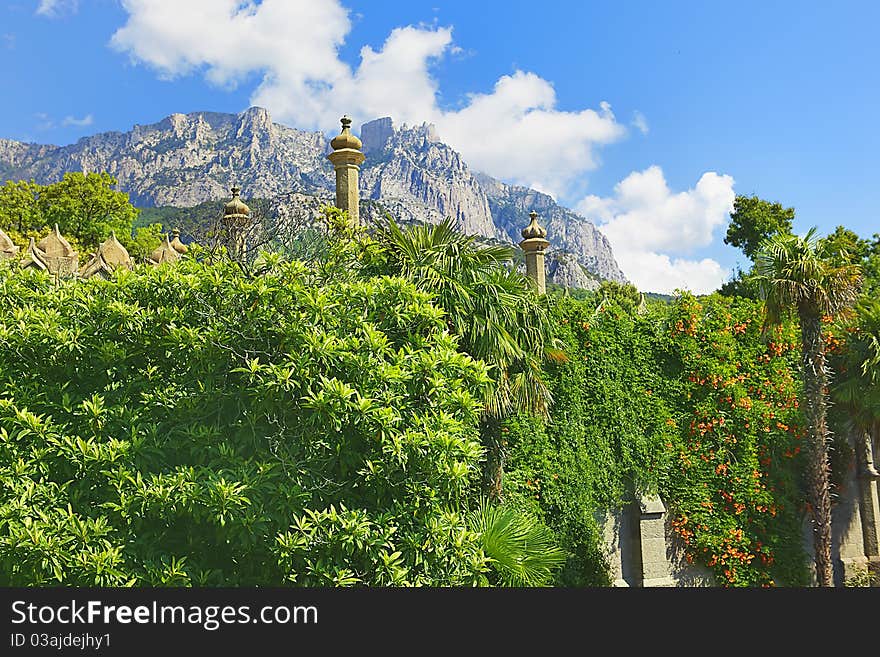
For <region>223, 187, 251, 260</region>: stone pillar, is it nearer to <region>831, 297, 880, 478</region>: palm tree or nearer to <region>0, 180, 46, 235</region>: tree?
<region>831, 297, 880, 478</region>: palm tree

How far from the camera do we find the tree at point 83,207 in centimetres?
3394

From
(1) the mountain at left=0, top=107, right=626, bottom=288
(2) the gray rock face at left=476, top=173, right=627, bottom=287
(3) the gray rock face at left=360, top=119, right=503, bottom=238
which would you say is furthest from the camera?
(2) the gray rock face at left=476, top=173, right=627, bottom=287

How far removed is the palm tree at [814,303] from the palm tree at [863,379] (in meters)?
0.76

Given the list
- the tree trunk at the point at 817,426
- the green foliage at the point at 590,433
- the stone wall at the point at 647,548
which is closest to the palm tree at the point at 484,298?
the green foliage at the point at 590,433

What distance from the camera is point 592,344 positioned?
11.4m

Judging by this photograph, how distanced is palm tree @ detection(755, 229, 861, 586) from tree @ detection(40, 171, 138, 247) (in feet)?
100

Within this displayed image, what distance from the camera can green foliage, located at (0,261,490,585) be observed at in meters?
4.73

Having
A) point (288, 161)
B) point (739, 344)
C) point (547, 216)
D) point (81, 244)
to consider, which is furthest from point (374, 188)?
point (739, 344)

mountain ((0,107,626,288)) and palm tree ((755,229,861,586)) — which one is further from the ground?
mountain ((0,107,626,288))

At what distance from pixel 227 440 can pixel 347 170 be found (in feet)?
23.9

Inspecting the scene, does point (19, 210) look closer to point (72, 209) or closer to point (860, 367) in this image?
point (72, 209)

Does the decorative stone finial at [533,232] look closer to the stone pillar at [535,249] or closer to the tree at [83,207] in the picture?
the stone pillar at [535,249]

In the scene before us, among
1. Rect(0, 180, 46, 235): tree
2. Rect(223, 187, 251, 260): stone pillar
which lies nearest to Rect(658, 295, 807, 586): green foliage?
Rect(223, 187, 251, 260): stone pillar

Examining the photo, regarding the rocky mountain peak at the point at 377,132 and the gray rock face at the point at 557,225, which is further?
the rocky mountain peak at the point at 377,132
